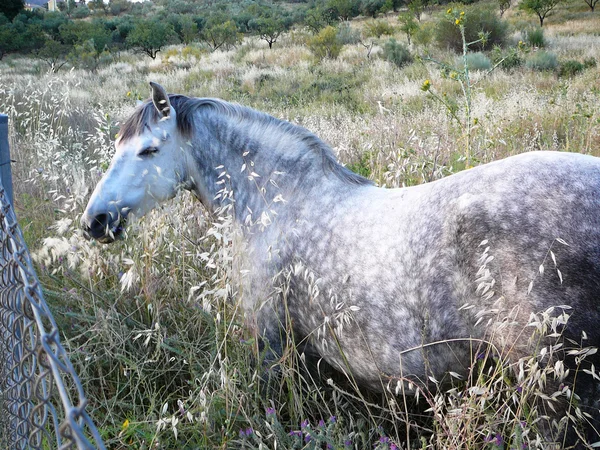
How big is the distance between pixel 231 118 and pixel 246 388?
1.49 metres

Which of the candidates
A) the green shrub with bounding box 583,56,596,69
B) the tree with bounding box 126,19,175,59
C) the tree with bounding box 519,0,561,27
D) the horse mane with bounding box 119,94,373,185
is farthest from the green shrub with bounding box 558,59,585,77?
the tree with bounding box 519,0,561,27

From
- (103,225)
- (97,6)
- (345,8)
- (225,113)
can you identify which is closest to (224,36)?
(345,8)

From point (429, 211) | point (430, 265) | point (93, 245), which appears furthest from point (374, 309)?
point (93, 245)

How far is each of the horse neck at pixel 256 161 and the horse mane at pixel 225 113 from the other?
2 cm

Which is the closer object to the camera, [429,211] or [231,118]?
[429,211]

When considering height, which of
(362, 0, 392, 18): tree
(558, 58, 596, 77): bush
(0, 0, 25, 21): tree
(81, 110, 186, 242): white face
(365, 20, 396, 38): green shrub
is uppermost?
(0, 0, 25, 21): tree

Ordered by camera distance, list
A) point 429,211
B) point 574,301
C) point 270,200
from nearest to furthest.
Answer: point 574,301
point 429,211
point 270,200

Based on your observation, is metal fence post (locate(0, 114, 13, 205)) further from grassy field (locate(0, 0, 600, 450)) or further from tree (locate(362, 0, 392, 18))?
tree (locate(362, 0, 392, 18))

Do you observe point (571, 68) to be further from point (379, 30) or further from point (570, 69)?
point (379, 30)

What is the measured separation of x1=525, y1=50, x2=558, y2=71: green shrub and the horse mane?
1487cm

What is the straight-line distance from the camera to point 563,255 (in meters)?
1.80

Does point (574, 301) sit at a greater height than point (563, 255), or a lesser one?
lesser

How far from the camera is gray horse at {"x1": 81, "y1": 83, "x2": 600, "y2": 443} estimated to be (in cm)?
184

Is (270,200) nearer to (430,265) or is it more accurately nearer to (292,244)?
(292,244)
